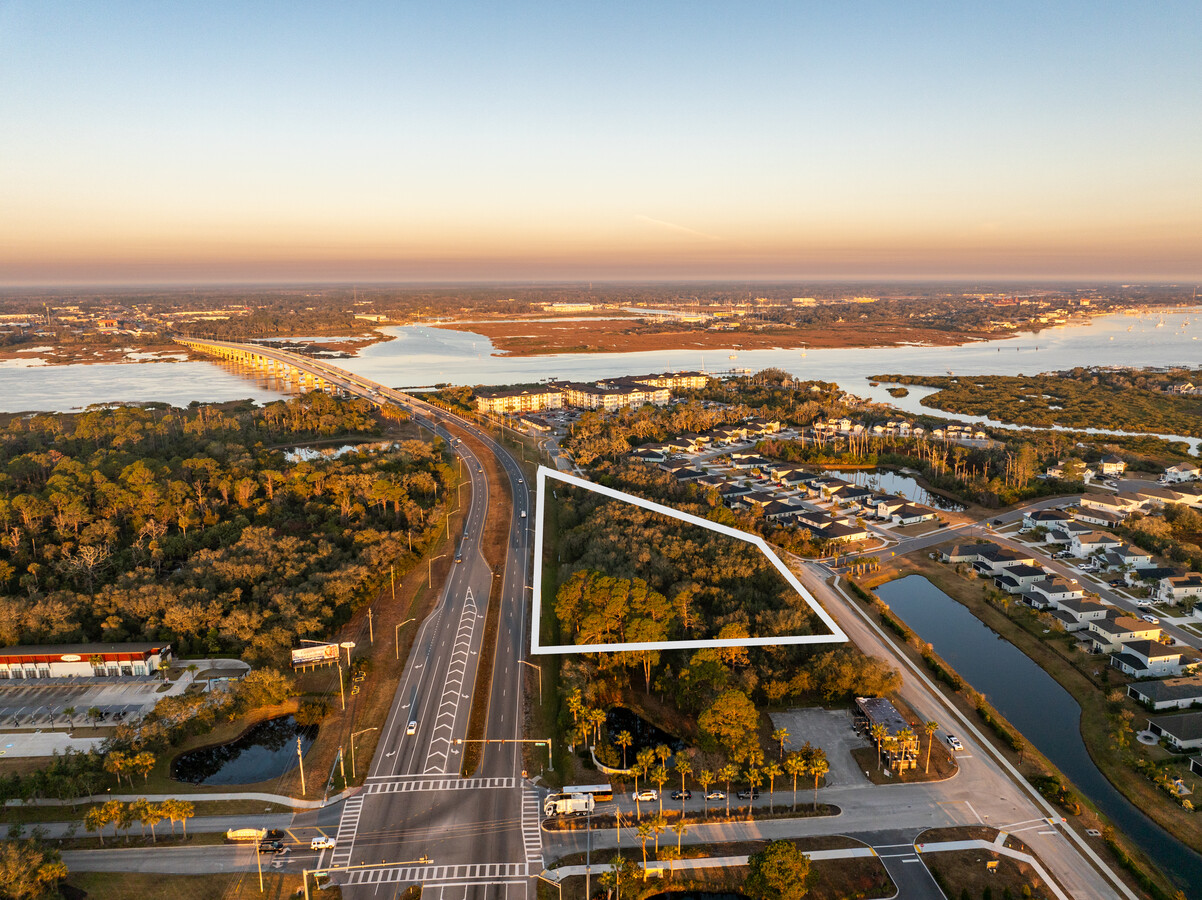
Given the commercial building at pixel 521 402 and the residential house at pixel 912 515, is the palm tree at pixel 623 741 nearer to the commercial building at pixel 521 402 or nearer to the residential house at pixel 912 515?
the residential house at pixel 912 515

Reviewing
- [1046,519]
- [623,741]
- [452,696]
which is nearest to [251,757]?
[452,696]

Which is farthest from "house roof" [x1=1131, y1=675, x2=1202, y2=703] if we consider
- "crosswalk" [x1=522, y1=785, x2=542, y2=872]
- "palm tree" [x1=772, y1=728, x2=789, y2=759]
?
"crosswalk" [x1=522, y1=785, x2=542, y2=872]

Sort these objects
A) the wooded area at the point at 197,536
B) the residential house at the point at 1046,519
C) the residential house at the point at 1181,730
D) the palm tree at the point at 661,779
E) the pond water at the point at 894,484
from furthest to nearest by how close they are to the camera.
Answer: the pond water at the point at 894,484
the residential house at the point at 1046,519
the wooded area at the point at 197,536
the residential house at the point at 1181,730
the palm tree at the point at 661,779

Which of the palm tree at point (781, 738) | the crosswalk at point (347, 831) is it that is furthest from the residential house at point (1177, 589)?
the crosswalk at point (347, 831)

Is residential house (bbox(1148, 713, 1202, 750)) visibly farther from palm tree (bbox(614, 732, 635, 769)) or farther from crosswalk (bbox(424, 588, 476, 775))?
crosswalk (bbox(424, 588, 476, 775))

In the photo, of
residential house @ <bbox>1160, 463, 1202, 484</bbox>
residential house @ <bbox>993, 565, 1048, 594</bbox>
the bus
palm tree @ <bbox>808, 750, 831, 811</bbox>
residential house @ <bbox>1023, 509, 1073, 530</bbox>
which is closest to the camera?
palm tree @ <bbox>808, 750, 831, 811</bbox>

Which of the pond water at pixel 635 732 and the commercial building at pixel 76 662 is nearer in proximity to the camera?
the pond water at pixel 635 732

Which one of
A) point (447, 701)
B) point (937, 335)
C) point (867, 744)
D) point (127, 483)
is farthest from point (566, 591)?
point (937, 335)
